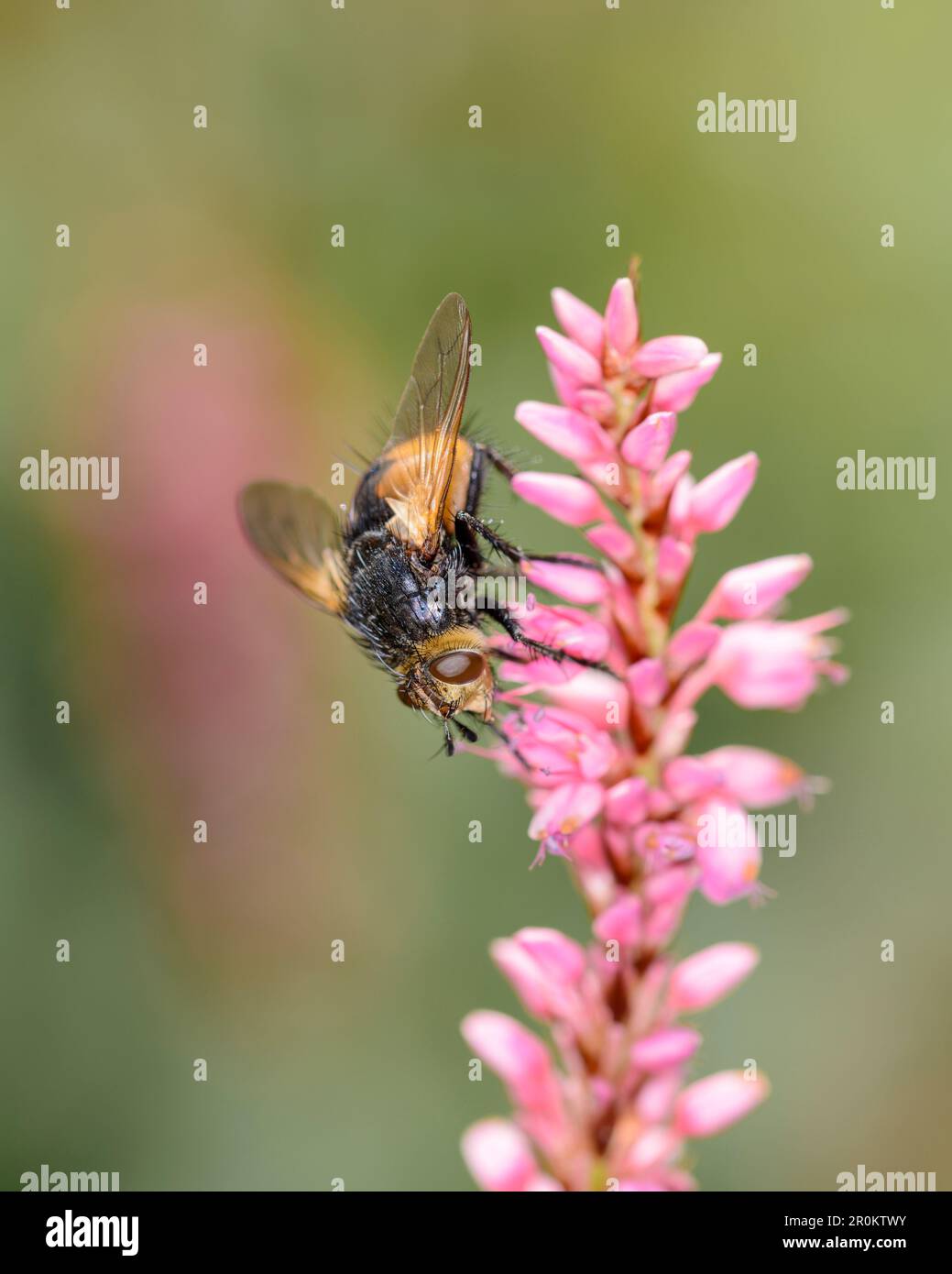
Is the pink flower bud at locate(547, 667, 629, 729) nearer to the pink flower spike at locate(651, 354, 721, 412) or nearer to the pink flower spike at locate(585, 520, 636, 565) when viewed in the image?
the pink flower spike at locate(585, 520, 636, 565)

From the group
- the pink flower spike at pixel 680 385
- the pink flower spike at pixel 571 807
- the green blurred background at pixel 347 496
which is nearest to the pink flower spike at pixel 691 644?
the pink flower spike at pixel 571 807

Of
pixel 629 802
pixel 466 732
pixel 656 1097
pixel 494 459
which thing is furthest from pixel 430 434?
pixel 656 1097

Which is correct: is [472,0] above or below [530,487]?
above

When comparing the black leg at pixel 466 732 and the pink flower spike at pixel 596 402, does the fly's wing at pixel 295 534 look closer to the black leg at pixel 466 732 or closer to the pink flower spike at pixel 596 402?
the black leg at pixel 466 732

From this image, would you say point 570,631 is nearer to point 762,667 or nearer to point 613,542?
point 613,542

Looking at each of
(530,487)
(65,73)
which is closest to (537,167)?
(65,73)

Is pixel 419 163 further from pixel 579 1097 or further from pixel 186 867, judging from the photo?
pixel 579 1097

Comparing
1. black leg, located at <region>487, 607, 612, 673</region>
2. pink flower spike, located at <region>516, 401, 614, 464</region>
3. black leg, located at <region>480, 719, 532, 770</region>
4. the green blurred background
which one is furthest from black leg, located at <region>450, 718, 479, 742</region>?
the green blurred background
